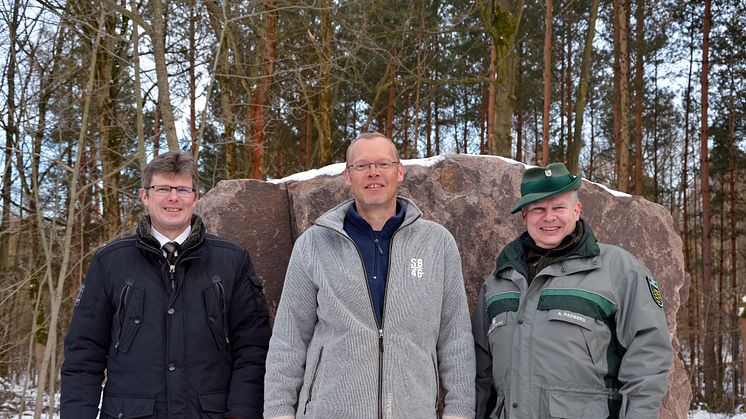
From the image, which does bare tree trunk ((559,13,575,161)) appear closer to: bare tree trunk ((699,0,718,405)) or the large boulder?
bare tree trunk ((699,0,718,405))

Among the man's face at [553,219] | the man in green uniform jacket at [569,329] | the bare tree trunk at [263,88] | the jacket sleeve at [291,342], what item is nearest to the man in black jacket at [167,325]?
the jacket sleeve at [291,342]

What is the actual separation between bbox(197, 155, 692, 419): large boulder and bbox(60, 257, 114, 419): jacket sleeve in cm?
130

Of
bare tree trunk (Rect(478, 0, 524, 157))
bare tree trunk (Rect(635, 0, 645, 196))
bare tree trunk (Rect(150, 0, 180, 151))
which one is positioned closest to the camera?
bare tree trunk (Rect(150, 0, 180, 151))

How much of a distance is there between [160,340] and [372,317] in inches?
34.5

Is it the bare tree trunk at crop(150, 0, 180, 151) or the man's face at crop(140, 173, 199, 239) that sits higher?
the bare tree trunk at crop(150, 0, 180, 151)

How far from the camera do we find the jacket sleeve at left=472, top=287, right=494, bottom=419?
2.69 metres

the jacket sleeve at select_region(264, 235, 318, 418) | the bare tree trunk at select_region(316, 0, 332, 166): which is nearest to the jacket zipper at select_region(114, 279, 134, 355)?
the jacket sleeve at select_region(264, 235, 318, 418)

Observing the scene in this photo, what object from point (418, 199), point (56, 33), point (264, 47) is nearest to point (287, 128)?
point (264, 47)

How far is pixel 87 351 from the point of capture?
2604mm

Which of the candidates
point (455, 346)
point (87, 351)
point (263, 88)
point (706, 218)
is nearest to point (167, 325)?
point (87, 351)

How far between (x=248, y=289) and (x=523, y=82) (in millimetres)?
15872

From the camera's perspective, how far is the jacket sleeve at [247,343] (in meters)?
2.69

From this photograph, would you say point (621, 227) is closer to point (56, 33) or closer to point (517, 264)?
point (517, 264)

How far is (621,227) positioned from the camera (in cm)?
403
